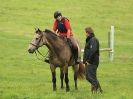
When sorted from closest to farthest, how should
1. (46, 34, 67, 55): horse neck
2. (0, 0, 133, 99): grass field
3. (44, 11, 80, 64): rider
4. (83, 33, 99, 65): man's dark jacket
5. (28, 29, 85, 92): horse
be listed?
(83, 33, 99, 65): man's dark jacket → (0, 0, 133, 99): grass field → (28, 29, 85, 92): horse → (46, 34, 67, 55): horse neck → (44, 11, 80, 64): rider

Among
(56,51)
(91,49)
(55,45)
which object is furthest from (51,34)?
(91,49)

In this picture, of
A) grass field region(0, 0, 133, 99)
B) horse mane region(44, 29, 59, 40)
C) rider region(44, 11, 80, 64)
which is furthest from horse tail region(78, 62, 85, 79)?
horse mane region(44, 29, 59, 40)

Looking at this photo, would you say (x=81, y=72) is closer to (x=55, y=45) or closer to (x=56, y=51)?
(x=56, y=51)

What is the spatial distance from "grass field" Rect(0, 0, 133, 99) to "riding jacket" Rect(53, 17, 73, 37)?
2.07m

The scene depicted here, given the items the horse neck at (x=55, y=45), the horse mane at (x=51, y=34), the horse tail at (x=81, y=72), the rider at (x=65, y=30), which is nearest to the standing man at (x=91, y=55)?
the horse neck at (x=55, y=45)

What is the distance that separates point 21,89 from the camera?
18.7 meters

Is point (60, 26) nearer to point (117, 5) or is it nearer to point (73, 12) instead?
point (73, 12)

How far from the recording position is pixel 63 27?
19.8m

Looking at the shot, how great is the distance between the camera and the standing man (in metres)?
17.9

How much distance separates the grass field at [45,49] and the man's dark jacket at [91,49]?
44.6 inches

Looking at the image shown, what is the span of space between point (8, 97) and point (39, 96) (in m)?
0.91

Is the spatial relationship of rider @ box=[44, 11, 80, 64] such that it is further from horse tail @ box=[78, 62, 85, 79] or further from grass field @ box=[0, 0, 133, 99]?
grass field @ box=[0, 0, 133, 99]

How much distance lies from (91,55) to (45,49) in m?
16.8

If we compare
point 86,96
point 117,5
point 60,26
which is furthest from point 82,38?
point 86,96
